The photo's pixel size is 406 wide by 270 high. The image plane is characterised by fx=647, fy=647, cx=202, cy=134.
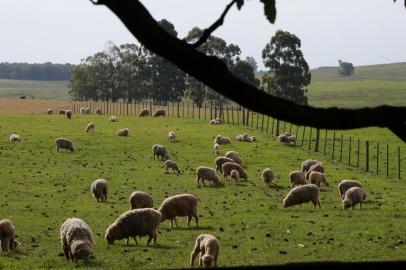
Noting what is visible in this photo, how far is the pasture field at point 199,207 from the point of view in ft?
50.7

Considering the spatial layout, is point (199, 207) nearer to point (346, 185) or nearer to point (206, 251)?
point (346, 185)

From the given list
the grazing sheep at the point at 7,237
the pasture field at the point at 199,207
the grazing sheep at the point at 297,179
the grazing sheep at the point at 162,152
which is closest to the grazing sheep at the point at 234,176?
the pasture field at the point at 199,207

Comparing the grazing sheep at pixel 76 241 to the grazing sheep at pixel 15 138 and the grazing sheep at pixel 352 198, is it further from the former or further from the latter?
the grazing sheep at pixel 15 138

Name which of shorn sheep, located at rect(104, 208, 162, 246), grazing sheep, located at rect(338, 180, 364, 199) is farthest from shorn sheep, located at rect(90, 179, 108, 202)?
grazing sheep, located at rect(338, 180, 364, 199)

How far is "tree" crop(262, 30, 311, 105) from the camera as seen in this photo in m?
83.7

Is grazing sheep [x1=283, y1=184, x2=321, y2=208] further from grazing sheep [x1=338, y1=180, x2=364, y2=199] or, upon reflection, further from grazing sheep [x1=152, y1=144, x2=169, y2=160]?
grazing sheep [x1=152, y1=144, x2=169, y2=160]

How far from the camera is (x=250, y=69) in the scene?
287 ft

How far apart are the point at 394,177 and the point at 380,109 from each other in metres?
31.8

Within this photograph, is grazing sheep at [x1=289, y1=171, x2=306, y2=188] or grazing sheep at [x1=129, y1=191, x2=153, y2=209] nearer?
grazing sheep at [x1=129, y1=191, x2=153, y2=209]

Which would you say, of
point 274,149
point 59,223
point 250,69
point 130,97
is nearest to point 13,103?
point 130,97

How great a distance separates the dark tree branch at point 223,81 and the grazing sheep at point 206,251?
37.3 ft

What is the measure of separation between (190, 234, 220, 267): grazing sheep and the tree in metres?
70.2

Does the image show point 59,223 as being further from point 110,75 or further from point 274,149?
point 110,75

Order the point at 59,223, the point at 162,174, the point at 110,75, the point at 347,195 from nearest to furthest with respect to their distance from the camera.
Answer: the point at 59,223, the point at 347,195, the point at 162,174, the point at 110,75
